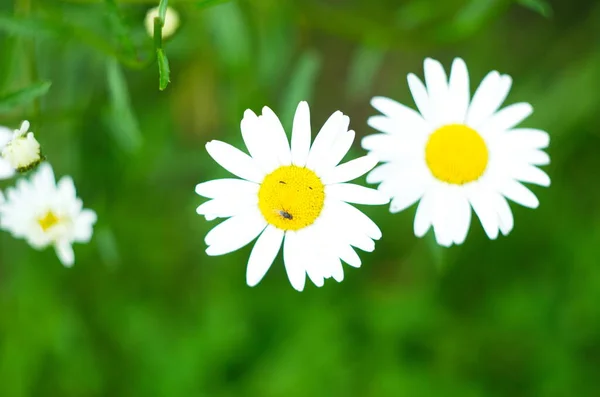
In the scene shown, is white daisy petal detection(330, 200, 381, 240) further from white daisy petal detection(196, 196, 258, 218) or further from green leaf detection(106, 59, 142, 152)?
green leaf detection(106, 59, 142, 152)

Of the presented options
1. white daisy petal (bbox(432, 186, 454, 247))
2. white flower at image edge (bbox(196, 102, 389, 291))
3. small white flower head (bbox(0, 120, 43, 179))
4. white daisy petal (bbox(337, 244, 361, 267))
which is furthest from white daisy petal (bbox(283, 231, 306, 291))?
small white flower head (bbox(0, 120, 43, 179))

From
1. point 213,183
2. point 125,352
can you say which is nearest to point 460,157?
point 213,183

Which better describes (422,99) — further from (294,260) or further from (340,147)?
(294,260)

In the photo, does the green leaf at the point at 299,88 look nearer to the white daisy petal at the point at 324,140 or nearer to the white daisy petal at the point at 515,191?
the white daisy petal at the point at 324,140

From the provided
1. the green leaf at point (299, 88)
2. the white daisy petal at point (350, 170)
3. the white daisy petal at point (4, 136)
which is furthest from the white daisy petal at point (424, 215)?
the white daisy petal at point (4, 136)

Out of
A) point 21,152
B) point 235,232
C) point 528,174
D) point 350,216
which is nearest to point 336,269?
point 350,216
